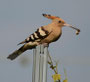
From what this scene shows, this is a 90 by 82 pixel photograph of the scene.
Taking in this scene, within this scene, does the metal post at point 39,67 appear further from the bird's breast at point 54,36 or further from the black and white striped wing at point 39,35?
the black and white striped wing at point 39,35

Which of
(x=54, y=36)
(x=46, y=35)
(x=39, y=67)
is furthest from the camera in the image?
(x=46, y=35)

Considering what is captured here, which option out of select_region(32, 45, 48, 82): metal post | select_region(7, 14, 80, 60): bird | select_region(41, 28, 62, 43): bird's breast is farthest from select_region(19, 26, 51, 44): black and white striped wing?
select_region(32, 45, 48, 82): metal post

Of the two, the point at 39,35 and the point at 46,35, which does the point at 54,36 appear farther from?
the point at 39,35

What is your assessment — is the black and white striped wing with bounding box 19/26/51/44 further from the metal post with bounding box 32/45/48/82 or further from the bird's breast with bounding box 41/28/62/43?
the metal post with bounding box 32/45/48/82

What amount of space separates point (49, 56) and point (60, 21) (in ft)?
7.68

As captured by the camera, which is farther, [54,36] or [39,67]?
[54,36]

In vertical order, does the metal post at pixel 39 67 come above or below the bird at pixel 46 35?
below

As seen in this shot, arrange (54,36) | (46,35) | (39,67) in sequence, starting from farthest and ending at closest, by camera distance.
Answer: (46,35)
(54,36)
(39,67)

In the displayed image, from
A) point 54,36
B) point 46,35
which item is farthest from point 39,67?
point 46,35

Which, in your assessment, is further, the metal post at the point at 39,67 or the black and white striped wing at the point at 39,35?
the black and white striped wing at the point at 39,35

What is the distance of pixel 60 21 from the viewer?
5.30 meters

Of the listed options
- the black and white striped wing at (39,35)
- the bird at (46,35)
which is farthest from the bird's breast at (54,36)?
the black and white striped wing at (39,35)

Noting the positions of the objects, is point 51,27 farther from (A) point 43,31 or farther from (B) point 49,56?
(B) point 49,56

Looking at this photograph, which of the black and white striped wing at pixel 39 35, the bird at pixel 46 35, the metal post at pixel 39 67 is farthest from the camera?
the black and white striped wing at pixel 39 35
